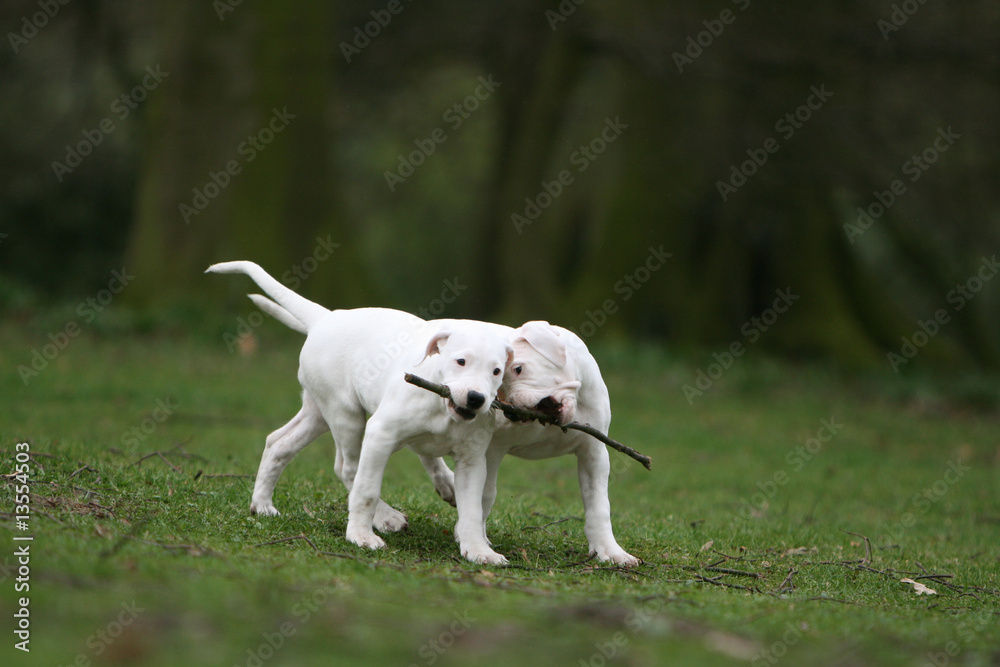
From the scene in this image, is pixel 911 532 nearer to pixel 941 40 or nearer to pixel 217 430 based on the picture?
pixel 217 430

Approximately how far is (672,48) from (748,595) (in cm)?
1428

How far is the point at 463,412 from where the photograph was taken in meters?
5.54

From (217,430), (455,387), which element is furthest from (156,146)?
(455,387)

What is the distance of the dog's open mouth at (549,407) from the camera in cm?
572
